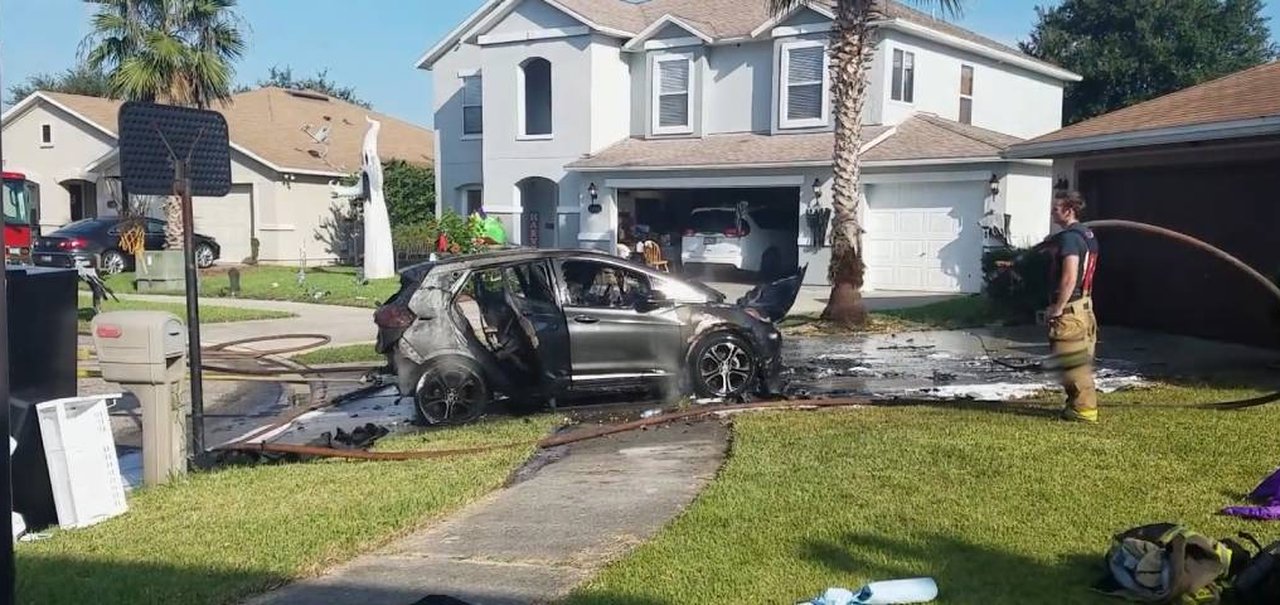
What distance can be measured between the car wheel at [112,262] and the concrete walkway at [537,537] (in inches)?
945

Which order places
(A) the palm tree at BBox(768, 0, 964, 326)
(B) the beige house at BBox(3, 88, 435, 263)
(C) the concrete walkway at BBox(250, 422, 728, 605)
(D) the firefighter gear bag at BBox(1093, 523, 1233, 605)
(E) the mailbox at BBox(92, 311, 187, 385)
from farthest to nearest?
1. (B) the beige house at BBox(3, 88, 435, 263)
2. (A) the palm tree at BBox(768, 0, 964, 326)
3. (E) the mailbox at BBox(92, 311, 187, 385)
4. (C) the concrete walkway at BBox(250, 422, 728, 605)
5. (D) the firefighter gear bag at BBox(1093, 523, 1233, 605)

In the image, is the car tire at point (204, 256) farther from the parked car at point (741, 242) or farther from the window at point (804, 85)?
the window at point (804, 85)

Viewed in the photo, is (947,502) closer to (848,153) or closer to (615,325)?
(615,325)

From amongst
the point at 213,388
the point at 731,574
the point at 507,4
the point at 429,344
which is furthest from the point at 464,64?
the point at 731,574

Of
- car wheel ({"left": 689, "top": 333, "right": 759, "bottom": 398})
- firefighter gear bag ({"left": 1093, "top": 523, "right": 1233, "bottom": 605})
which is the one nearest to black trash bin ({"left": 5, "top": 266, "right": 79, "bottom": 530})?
car wheel ({"left": 689, "top": 333, "right": 759, "bottom": 398})

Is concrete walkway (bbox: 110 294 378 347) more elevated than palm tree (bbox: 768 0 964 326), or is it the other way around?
palm tree (bbox: 768 0 964 326)

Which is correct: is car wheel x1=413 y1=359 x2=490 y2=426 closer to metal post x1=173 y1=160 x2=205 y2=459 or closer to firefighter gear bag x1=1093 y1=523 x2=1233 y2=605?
metal post x1=173 y1=160 x2=205 y2=459

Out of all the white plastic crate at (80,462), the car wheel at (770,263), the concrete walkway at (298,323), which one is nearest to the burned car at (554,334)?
the white plastic crate at (80,462)

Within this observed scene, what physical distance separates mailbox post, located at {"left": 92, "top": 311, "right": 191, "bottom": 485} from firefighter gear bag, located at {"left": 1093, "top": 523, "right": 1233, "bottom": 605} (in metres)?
5.89

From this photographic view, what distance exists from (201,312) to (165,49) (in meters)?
9.30

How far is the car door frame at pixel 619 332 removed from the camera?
9703mm

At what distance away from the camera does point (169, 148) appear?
8.27 meters

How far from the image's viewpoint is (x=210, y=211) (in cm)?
3312

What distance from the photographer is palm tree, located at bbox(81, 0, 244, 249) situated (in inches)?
999
